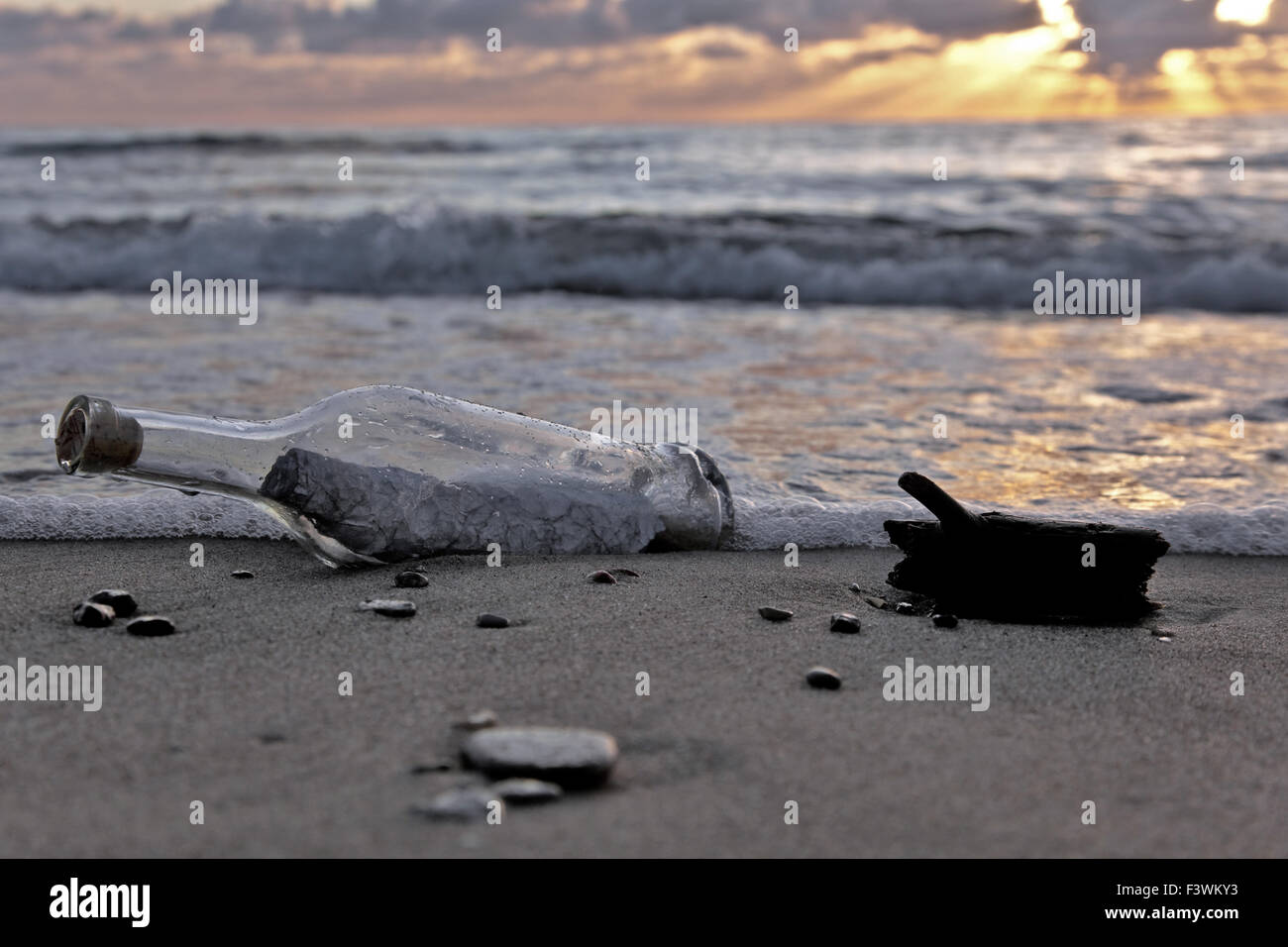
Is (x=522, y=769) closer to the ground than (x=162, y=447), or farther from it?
closer to the ground

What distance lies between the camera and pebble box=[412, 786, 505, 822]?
1464mm

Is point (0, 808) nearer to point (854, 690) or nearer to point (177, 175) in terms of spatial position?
point (854, 690)

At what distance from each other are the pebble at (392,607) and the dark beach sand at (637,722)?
0.05 m

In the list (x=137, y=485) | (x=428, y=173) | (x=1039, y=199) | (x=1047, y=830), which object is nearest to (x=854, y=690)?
(x=1047, y=830)

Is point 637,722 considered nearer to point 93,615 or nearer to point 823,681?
point 823,681

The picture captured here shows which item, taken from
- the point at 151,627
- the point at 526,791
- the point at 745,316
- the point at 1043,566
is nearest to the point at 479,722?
the point at 526,791

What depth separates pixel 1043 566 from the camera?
2482 millimetres

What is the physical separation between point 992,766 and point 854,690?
0.37 meters

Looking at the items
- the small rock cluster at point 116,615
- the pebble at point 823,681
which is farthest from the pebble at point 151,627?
the pebble at point 823,681

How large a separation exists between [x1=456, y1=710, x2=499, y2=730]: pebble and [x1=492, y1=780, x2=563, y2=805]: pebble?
217 mm

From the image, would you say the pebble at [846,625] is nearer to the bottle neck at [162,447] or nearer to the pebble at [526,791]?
the pebble at [526,791]

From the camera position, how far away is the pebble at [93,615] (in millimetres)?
2285

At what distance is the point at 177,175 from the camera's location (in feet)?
58.1

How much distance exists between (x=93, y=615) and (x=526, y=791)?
1.21 metres
